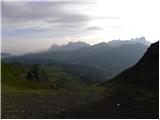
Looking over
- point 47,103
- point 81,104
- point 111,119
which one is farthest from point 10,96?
point 111,119

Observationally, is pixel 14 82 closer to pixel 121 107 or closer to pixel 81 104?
pixel 81 104

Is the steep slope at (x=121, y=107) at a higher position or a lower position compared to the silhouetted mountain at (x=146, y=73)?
higher

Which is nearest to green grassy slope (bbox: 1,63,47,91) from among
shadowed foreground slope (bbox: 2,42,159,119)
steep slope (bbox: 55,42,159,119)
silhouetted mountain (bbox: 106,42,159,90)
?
shadowed foreground slope (bbox: 2,42,159,119)

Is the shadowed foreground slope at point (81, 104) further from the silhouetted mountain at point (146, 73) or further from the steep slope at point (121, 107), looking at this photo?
the silhouetted mountain at point (146, 73)

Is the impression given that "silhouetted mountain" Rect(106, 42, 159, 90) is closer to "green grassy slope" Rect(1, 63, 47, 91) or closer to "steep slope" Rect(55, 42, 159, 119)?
"steep slope" Rect(55, 42, 159, 119)

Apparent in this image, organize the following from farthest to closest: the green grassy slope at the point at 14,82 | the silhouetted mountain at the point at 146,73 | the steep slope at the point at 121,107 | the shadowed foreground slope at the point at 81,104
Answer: the green grassy slope at the point at 14,82
the silhouetted mountain at the point at 146,73
the shadowed foreground slope at the point at 81,104
the steep slope at the point at 121,107

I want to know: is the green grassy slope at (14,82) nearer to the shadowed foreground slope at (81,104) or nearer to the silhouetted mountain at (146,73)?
the shadowed foreground slope at (81,104)

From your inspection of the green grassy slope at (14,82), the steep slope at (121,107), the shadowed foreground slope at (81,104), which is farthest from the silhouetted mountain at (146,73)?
the green grassy slope at (14,82)

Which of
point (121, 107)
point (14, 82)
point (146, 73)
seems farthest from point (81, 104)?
point (14, 82)

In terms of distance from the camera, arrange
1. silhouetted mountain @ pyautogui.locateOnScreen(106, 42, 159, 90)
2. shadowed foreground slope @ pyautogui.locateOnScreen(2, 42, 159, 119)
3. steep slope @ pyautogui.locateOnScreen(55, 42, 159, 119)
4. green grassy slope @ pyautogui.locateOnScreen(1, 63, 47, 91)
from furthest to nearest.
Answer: green grassy slope @ pyautogui.locateOnScreen(1, 63, 47, 91) → silhouetted mountain @ pyautogui.locateOnScreen(106, 42, 159, 90) → shadowed foreground slope @ pyautogui.locateOnScreen(2, 42, 159, 119) → steep slope @ pyautogui.locateOnScreen(55, 42, 159, 119)

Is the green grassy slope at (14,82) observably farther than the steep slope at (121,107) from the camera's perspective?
Yes

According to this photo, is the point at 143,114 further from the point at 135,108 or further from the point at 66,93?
the point at 66,93

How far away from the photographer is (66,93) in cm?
4616

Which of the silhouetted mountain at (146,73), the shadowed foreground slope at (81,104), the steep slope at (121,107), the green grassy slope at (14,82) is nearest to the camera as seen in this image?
the steep slope at (121,107)
